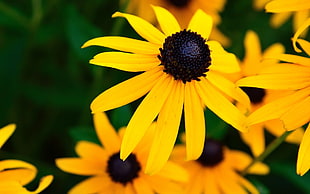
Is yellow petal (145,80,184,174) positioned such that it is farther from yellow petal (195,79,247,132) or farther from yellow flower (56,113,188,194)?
yellow flower (56,113,188,194)

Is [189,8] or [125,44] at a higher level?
[125,44]

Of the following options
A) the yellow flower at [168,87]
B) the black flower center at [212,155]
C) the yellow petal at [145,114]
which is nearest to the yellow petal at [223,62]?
the yellow flower at [168,87]

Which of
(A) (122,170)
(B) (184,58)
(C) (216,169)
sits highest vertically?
(B) (184,58)

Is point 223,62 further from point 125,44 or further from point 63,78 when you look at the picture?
point 63,78

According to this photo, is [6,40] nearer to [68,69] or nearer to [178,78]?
[68,69]

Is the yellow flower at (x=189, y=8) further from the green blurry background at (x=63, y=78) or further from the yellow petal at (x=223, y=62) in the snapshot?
the yellow petal at (x=223, y=62)

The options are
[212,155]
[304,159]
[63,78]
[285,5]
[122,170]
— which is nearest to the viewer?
[304,159]

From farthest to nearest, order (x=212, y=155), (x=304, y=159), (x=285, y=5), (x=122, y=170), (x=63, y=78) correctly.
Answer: (x=63, y=78) → (x=212, y=155) → (x=122, y=170) → (x=285, y=5) → (x=304, y=159)

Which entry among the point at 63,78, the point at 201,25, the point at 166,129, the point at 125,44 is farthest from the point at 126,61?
the point at 63,78
